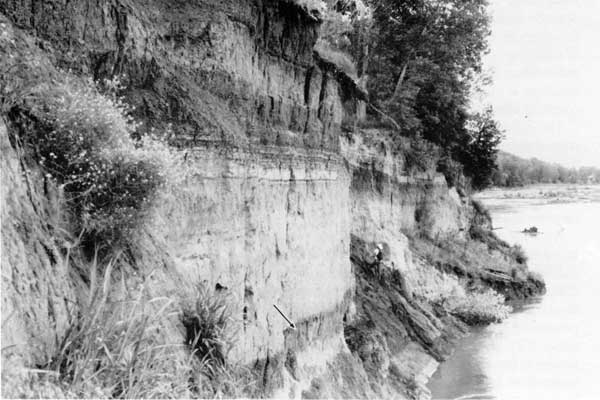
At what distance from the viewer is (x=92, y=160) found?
611 cm

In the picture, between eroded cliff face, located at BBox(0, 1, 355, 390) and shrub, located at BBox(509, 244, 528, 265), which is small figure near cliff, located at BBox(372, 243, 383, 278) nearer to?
eroded cliff face, located at BBox(0, 1, 355, 390)

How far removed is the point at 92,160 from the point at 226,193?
9.36ft

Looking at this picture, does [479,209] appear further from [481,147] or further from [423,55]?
[423,55]

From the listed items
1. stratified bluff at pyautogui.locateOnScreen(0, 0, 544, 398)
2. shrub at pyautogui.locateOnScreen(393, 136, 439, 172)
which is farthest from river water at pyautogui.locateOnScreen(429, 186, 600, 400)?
shrub at pyautogui.locateOnScreen(393, 136, 439, 172)

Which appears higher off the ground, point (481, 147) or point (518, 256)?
point (481, 147)

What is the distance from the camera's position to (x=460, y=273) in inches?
1011

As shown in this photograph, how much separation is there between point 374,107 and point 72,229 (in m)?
19.6

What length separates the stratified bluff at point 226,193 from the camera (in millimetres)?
5410

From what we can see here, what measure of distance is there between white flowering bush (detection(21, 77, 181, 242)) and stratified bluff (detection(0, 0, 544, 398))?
20cm

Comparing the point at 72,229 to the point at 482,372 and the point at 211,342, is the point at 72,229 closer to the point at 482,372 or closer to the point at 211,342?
the point at 211,342

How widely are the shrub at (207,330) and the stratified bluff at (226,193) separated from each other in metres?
0.19

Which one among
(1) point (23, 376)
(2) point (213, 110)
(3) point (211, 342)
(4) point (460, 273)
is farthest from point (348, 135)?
(1) point (23, 376)

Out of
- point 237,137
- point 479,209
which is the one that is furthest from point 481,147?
point 237,137

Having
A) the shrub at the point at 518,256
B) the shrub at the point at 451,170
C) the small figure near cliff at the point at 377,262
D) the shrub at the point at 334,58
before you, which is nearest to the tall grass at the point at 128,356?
the shrub at the point at 334,58
